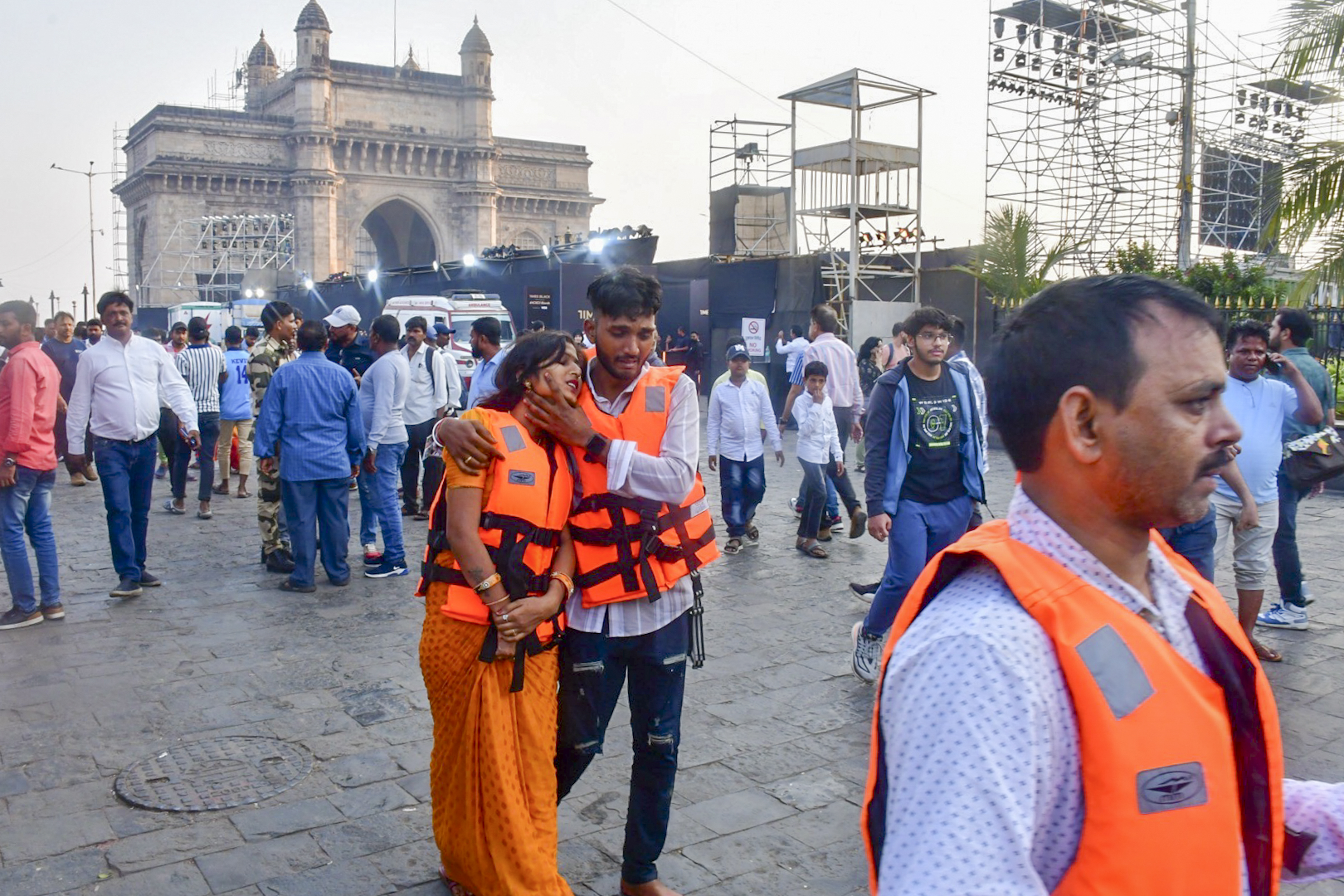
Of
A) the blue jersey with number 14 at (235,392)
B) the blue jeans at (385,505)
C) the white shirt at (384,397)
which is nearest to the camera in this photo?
the blue jeans at (385,505)

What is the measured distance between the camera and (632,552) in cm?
304

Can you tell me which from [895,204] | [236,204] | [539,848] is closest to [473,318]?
[895,204]

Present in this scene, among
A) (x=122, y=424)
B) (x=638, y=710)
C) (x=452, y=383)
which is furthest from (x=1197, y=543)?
(x=452, y=383)

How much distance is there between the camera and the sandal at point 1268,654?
5.64 meters

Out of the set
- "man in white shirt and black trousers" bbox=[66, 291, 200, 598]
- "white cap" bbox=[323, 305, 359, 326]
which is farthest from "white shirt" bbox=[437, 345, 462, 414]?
"man in white shirt and black trousers" bbox=[66, 291, 200, 598]

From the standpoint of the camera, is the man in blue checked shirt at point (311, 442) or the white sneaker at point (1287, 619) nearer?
the white sneaker at point (1287, 619)

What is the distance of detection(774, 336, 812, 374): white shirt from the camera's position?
14.4m

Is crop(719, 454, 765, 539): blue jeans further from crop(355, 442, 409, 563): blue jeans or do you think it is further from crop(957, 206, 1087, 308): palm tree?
crop(957, 206, 1087, 308): palm tree

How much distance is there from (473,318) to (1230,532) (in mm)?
16711

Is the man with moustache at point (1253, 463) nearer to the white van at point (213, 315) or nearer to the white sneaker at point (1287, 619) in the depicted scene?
the white sneaker at point (1287, 619)

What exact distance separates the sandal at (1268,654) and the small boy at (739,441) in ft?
11.9

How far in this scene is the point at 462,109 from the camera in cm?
5672

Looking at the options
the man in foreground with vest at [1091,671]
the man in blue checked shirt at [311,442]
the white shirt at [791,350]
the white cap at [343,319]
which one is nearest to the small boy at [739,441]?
the man in blue checked shirt at [311,442]

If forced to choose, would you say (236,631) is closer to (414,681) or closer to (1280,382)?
(414,681)
